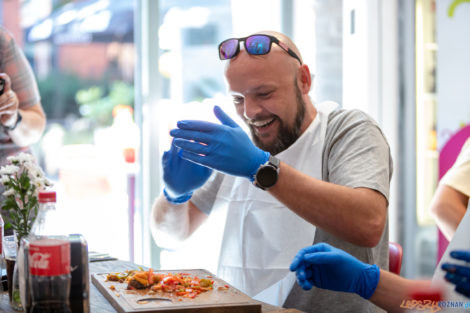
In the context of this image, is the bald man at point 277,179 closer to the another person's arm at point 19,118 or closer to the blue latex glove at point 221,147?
the blue latex glove at point 221,147

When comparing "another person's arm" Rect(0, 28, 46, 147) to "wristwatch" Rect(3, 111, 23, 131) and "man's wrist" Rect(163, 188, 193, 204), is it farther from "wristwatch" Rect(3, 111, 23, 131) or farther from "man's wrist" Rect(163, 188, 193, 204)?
"man's wrist" Rect(163, 188, 193, 204)

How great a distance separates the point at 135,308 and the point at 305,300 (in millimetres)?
622

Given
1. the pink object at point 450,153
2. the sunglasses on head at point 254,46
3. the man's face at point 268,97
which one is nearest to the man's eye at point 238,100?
the man's face at point 268,97

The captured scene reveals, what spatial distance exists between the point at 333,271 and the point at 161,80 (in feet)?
7.94

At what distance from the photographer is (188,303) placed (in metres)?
1.11

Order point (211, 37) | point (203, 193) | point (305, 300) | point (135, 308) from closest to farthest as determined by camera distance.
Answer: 1. point (135, 308)
2. point (305, 300)
3. point (203, 193)
4. point (211, 37)

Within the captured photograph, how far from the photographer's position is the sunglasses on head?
1669 mm

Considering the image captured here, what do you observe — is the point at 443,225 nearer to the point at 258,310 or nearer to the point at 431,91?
the point at 258,310

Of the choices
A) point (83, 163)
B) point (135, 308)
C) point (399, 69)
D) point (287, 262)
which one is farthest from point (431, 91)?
point (135, 308)

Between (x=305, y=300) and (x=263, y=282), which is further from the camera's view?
(x=263, y=282)

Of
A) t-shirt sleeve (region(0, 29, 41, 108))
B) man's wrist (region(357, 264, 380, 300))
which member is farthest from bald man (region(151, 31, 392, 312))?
t-shirt sleeve (region(0, 29, 41, 108))

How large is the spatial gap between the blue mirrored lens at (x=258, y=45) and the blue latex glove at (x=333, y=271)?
696 millimetres

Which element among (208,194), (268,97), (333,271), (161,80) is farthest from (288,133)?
(161,80)

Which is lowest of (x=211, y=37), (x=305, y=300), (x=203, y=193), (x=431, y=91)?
(x=305, y=300)
